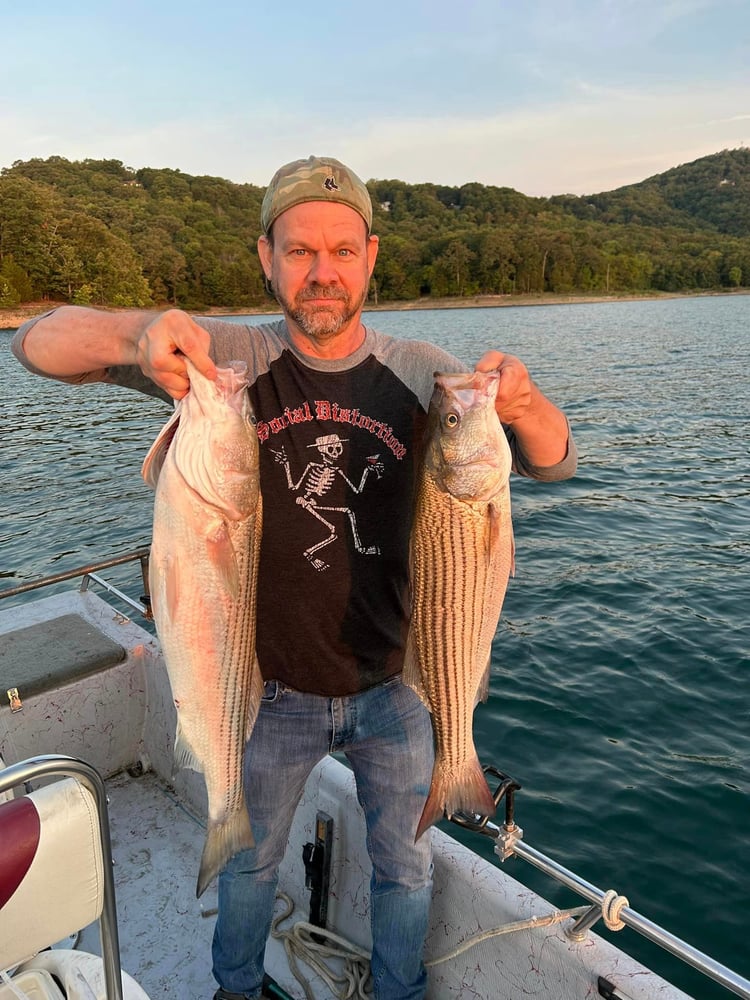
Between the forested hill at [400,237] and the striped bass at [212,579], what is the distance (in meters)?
82.5

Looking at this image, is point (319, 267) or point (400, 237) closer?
point (319, 267)

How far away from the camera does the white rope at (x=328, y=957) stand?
3562 millimetres

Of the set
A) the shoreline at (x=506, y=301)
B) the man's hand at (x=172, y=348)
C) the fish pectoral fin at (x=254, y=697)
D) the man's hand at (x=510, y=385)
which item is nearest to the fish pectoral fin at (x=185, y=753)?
the fish pectoral fin at (x=254, y=697)

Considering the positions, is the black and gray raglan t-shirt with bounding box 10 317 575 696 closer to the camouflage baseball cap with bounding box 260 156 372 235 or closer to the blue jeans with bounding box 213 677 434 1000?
the blue jeans with bounding box 213 677 434 1000

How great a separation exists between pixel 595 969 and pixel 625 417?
2043 centimetres

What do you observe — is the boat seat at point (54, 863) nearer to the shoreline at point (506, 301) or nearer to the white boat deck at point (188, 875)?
the white boat deck at point (188, 875)

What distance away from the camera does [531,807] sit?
6258 mm

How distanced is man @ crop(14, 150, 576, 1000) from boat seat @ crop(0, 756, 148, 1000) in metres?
0.94

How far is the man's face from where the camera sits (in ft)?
9.00

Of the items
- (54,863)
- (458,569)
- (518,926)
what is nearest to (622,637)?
(518,926)

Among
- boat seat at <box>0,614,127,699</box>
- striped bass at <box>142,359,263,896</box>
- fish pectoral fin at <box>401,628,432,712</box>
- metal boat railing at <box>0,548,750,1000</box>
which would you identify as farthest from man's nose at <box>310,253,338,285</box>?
boat seat at <box>0,614,127,699</box>

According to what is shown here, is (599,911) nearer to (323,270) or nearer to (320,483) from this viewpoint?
(320,483)

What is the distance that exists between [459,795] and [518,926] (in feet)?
2.05

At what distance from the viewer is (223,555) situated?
2.55 meters
